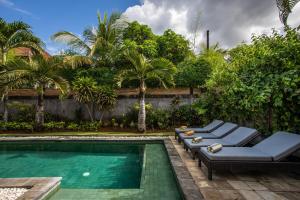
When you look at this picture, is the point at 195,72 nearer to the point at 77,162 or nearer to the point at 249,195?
the point at 77,162

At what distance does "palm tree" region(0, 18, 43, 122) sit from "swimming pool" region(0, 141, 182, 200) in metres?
6.00

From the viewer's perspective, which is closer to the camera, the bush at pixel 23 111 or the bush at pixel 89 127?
the bush at pixel 89 127

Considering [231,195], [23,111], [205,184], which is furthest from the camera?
[23,111]

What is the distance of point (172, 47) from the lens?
18.2m

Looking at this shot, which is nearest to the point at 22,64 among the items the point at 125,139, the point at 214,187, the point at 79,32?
the point at 79,32

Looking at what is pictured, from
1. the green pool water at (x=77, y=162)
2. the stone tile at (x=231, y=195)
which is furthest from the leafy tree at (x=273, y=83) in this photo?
the green pool water at (x=77, y=162)

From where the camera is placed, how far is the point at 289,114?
5.55 m

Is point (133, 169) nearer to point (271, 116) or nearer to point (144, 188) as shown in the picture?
point (144, 188)

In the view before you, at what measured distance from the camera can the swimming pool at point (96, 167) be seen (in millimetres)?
4457

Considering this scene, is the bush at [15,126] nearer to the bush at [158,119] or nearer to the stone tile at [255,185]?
the bush at [158,119]

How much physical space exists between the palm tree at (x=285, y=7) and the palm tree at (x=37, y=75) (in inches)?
422

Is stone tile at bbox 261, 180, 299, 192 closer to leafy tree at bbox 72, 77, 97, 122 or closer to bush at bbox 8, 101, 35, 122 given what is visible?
leafy tree at bbox 72, 77, 97, 122

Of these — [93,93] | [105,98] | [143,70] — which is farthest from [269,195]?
[93,93]

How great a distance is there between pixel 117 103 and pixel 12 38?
733 centimetres
